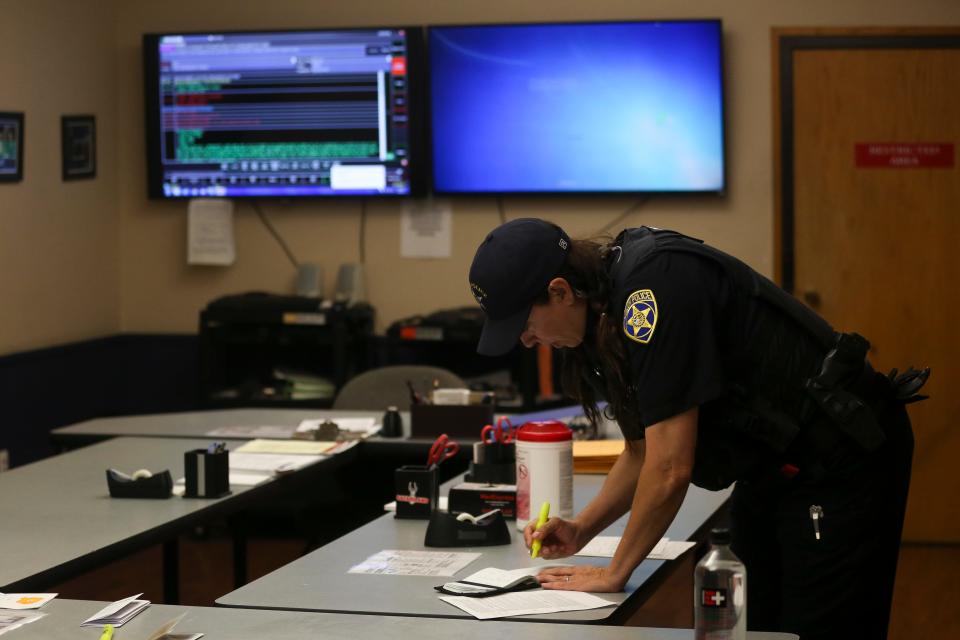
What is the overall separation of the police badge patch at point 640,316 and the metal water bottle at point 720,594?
379 millimetres

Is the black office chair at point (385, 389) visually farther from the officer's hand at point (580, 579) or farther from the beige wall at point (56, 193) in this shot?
the officer's hand at point (580, 579)

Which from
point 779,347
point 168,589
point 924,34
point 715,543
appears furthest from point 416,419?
point 924,34

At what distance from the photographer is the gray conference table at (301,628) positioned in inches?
75.3

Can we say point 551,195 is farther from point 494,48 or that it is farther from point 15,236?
point 15,236

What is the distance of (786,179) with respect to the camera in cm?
554

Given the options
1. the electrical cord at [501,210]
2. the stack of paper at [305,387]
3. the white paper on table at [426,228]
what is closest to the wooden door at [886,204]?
the electrical cord at [501,210]

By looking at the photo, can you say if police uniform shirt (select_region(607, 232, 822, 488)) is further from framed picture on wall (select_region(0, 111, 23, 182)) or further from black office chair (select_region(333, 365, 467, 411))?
framed picture on wall (select_region(0, 111, 23, 182))

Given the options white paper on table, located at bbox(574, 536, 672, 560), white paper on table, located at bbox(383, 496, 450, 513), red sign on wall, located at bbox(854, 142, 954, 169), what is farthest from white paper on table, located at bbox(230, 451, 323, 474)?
red sign on wall, located at bbox(854, 142, 954, 169)

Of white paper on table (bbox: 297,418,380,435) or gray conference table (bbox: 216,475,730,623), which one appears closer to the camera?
gray conference table (bbox: 216,475,730,623)

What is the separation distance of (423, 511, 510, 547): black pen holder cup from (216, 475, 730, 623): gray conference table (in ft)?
0.06

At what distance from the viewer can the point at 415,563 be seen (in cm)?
242

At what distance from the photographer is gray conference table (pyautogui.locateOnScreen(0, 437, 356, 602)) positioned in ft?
7.94

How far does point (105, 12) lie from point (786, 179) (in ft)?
10.8

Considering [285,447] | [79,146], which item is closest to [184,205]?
[79,146]
